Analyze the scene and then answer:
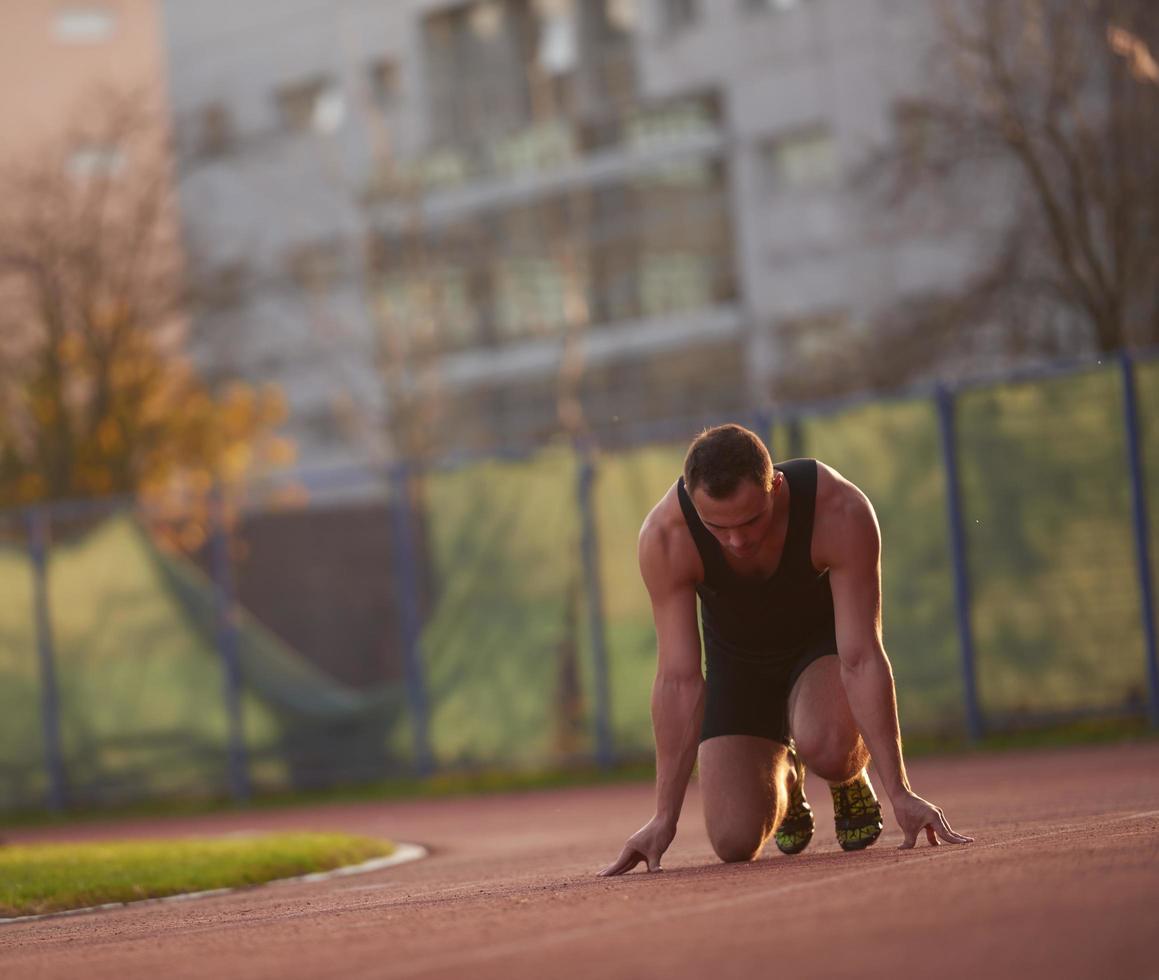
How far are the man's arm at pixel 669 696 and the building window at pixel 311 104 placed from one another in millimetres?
47946

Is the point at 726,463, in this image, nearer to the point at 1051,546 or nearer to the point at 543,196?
the point at 1051,546

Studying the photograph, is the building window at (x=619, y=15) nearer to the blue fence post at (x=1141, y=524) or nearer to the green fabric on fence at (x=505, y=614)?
the green fabric on fence at (x=505, y=614)

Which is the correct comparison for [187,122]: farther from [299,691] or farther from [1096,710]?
[1096,710]

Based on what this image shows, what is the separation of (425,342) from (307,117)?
18521mm

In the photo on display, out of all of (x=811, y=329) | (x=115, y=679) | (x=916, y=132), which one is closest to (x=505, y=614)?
(x=115, y=679)

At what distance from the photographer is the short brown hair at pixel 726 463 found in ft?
23.2

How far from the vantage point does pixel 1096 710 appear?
50.2 ft

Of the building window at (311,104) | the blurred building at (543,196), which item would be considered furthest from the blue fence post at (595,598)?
the building window at (311,104)

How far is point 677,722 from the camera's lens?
25.0ft

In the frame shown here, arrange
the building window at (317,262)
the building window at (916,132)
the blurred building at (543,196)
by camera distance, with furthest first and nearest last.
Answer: the building window at (317,262) < the blurred building at (543,196) < the building window at (916,132)

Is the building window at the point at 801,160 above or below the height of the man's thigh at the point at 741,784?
above

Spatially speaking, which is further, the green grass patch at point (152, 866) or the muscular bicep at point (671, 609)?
the green grass patch at point (152, 866)

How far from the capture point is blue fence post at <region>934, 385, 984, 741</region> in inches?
614

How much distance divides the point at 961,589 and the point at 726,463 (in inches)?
349
